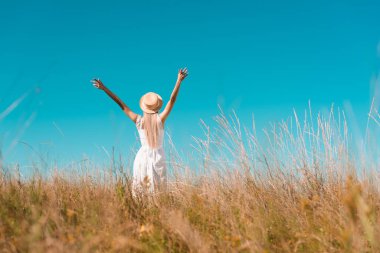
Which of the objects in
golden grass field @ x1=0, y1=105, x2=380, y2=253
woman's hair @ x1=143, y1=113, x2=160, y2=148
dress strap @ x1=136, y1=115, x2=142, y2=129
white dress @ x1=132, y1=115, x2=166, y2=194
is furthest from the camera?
dress strap @ x1=136, y1=115, x2=142, y2=129

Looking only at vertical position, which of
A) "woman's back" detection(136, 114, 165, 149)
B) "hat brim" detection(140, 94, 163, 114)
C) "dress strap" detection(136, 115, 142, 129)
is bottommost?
"woman's back" detection(136, 114, 165, 149)

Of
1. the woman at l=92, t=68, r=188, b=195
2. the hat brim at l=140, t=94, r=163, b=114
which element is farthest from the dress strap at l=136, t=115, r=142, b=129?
the hat brim at l=140, t=94, r=163, b=114

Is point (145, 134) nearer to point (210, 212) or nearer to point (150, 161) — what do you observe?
point (150, 161)

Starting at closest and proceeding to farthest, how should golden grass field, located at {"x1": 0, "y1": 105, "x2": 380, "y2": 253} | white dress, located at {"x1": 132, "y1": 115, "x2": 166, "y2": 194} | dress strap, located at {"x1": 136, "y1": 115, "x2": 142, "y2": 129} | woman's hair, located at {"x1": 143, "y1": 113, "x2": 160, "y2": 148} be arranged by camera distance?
golden grass field, located at {"x1": 0, "y1": 105, "x2": 380, "y2": 253} → white dress, located at {"x1": 132, "y1": 115, "x2": 166, "y2": 194} → woman's hair, located at {"x1": 143, "y1": 113, "x2": 160, "y2": 148} → dress strap, located at {"x1": 136, "y1": 115, "x2": 142, "y2": 129}

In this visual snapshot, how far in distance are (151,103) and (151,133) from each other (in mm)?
459

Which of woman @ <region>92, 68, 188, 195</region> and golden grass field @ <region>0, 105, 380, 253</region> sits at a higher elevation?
woman @ <region>92, 68, 188, 195</region>

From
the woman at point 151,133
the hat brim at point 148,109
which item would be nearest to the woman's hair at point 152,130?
the woman at point 151,133

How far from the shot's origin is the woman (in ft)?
19.9

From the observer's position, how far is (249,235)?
2855 mm

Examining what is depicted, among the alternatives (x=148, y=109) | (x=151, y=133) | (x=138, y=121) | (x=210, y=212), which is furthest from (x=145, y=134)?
(x=210, y=212)

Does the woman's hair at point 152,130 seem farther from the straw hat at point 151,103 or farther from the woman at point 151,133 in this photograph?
the straw hat at point 151,103

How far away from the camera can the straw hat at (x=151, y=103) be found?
20.5 feet

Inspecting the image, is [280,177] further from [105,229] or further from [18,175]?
[18,175]

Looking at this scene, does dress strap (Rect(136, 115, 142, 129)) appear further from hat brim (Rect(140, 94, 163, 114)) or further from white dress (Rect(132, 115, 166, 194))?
hat brim (Rect(140, 94, 163, 114))
